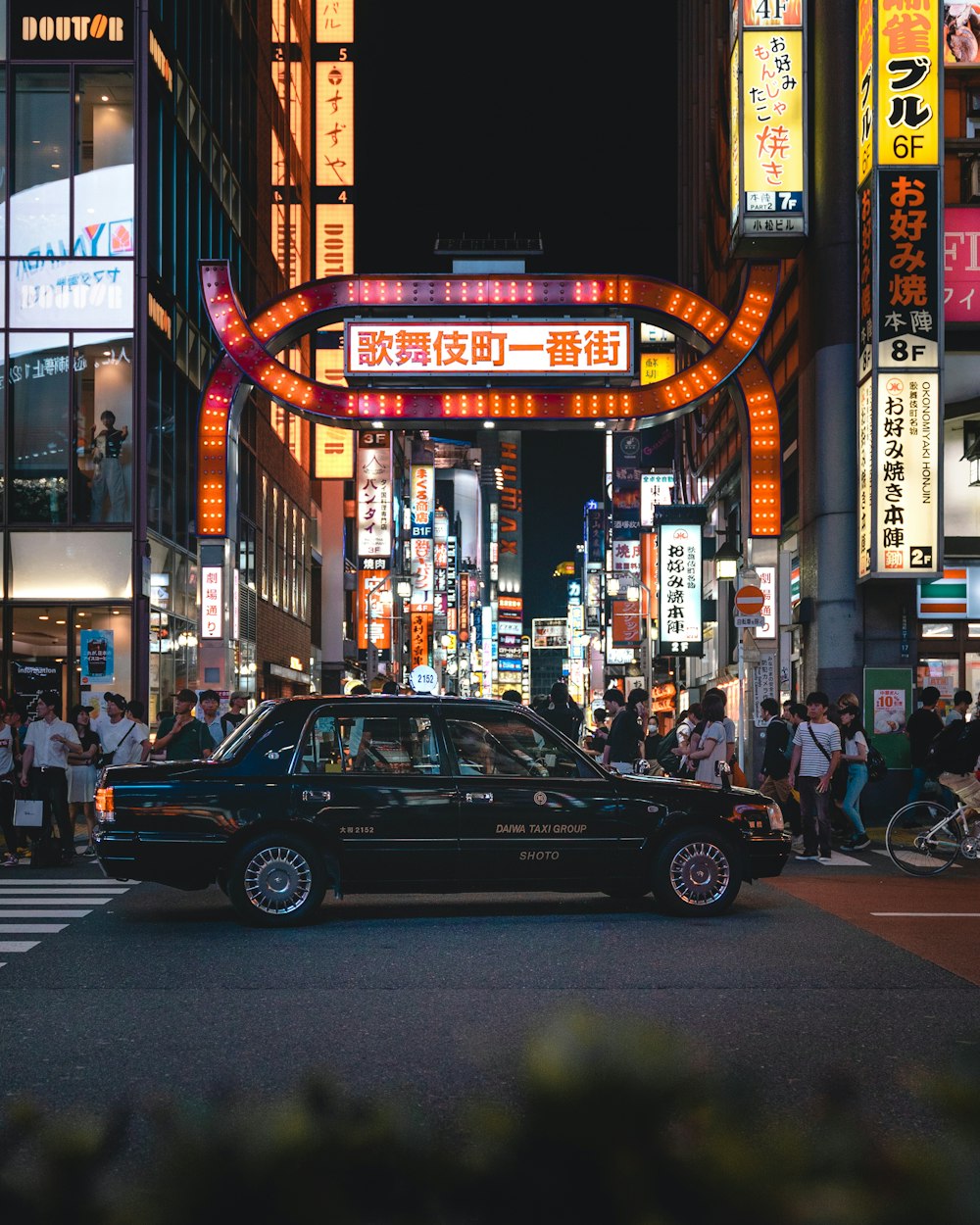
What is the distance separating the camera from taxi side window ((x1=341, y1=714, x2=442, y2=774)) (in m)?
11.3

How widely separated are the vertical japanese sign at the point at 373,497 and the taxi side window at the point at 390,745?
50129 mm

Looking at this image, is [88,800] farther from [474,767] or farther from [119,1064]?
[119,1064]

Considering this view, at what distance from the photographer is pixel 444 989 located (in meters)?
8.29

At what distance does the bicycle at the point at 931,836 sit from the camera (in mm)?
14062

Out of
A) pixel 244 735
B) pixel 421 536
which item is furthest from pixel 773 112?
pixel 421 536

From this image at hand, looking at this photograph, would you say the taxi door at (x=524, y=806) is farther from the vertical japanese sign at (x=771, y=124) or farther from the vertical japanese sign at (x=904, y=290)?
the vertical japanese sign at (x=771, y=124)

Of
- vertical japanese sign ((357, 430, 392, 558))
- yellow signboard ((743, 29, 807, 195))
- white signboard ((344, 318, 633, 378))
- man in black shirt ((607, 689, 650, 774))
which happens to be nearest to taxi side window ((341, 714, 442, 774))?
man in black shirt ((607, 689, 650, 774))

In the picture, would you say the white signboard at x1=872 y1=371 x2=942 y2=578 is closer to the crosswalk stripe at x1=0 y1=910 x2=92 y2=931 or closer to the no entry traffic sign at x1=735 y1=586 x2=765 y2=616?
the no entry traffic sign at x1=735 y1=586 x2=765 y2=616

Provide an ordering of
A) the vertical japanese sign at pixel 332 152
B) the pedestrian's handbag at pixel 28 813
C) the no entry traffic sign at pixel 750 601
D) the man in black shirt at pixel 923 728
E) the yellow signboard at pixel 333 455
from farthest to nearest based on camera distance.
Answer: the yellow signboard at pixel 333 455 → the vertical japanese sign at pixel 332 152 → the no entry traffic sign at pixel 750 601 → the man in black shirt at pixel 923 728 → the pedestrian's handbag at pixel 28 813

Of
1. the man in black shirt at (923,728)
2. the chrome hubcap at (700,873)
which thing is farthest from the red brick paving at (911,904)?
the man in black shirt at (923,728)

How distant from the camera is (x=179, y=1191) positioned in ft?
5.23

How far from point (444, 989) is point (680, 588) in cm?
3789

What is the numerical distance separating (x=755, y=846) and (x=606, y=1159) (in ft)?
33.9

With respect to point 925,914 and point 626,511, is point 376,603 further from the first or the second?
point 925,914
